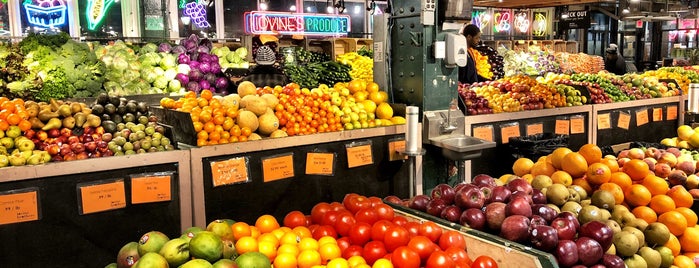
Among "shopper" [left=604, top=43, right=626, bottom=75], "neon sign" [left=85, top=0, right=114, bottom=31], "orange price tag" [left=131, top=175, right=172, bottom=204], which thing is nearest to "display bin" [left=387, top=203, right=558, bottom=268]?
"orange price tag" [left=131, top=175, right=172, bottom=204]

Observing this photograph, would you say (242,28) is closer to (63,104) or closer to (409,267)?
(63,104)

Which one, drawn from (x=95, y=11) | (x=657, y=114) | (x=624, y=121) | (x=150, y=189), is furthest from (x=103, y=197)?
(x=95, y=11)

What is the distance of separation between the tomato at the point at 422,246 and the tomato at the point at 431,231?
11 cm

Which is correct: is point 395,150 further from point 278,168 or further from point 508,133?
point 508,133

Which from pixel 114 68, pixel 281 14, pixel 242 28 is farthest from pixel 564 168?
pixel 242 28

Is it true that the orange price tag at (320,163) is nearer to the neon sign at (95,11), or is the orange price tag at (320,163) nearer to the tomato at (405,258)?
the tomato at (405,258)

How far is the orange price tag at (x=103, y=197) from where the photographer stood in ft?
9.96

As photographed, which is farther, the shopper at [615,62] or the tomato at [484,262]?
the shopper at [615,62]

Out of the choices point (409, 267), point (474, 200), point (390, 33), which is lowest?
point (409, 267)

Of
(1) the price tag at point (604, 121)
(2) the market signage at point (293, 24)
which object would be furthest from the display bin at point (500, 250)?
(2) the market signage at point (293, 24)

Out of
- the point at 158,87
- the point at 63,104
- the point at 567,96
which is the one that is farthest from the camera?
the point at 158,87

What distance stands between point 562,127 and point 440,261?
11.4 feet

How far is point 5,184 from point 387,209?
1825 mm

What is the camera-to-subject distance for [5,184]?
283 cm
